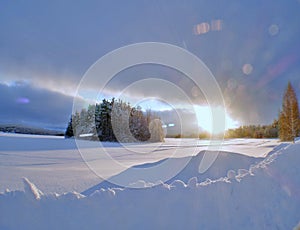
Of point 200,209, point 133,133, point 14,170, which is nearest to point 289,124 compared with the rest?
point 133,133

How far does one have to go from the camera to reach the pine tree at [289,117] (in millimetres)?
25891

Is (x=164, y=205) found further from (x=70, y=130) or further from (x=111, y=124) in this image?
(x=70, y=130)

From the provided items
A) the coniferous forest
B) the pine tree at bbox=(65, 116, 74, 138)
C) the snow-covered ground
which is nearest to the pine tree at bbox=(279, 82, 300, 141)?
the coniferous forest

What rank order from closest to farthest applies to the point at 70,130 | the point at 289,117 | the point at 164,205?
the point at 164,205, the point at 289,117, the point at 70,130

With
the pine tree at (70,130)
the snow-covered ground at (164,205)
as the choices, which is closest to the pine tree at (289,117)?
the snow-covered ground at (164,205)

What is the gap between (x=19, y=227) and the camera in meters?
2.96

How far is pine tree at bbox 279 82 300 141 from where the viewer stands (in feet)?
84.9

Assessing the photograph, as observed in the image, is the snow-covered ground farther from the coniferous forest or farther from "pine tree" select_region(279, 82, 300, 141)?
"pine tree" select_region(279, 82, 300, 141)

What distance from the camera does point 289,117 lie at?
85.9 feet

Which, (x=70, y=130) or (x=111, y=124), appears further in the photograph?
(x=70, y=130)

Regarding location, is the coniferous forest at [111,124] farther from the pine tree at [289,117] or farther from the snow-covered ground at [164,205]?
the snow-covered ground at [164,205]

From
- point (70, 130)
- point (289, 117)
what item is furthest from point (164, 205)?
point (289, 117)

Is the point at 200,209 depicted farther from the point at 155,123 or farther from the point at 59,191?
the point at 155,123

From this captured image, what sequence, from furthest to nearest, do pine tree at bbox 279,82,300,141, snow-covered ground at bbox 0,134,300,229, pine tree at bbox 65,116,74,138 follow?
pine tree at bbox 65,116,74,138, pine tree at bbox 279,82,300,141, snow-covered ground at bbox 0,134,300,229
